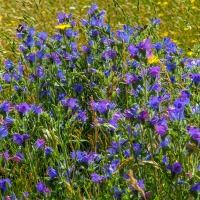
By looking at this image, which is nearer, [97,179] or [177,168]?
[177,168]

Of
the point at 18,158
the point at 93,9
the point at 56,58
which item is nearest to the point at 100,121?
the point at 18,158

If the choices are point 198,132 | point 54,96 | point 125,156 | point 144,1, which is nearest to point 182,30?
point 144,1

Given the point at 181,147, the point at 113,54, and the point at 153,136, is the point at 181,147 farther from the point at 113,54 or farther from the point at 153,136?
the point at 113,54

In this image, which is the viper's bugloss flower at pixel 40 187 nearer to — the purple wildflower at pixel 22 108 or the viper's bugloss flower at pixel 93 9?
the purple wildflower at pixel 22 108

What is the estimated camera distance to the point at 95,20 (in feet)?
10.5

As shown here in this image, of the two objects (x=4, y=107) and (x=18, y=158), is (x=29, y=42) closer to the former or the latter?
(x=4, y=107)

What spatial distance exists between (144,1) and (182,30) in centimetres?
114

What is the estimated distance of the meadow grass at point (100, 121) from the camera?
1937 millimetres

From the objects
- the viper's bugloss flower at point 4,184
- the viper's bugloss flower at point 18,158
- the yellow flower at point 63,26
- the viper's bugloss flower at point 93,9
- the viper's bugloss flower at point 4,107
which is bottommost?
the viper's bugloss flower at point 4,184

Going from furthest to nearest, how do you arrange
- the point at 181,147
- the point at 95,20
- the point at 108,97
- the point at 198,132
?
the point at 95,20 → the point at 108,97 → the point at 181,147 → the point at 198,132

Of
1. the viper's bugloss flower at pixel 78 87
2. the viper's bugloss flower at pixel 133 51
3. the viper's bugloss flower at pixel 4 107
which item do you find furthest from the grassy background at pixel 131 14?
the viper's bugloss flower at pixel 133 51

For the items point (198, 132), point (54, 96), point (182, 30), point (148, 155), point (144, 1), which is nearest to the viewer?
point (198, 132)

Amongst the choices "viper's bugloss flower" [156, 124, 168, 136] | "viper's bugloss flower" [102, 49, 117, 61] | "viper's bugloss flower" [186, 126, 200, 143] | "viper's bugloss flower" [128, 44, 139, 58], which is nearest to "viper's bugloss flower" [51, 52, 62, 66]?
"viper's bugloss flower" [102, 49, 117, 61]

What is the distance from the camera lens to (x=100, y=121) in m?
2.22
